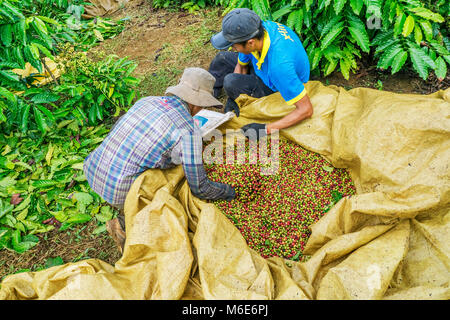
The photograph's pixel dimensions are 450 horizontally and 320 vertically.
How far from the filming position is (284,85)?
1.99 meters

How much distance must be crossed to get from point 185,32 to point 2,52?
83.6 inches

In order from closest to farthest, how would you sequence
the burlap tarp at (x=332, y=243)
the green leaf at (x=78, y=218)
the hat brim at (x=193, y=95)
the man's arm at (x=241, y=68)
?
the burlap tarp at (x=332, y=243)
the hat brim at (x=193, y=95)
the green leaf at (x=78, y=218)
the man's arm at (x=241, y=68)

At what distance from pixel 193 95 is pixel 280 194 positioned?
0.83m

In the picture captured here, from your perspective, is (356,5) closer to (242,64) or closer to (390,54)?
(390,54)

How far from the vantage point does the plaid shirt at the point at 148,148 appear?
1.69m

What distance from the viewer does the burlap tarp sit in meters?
1.41

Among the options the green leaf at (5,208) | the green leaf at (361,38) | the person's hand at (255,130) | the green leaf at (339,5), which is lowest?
the green leaf at (5,208)

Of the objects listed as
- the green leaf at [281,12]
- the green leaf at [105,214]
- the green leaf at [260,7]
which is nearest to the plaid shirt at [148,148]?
the green leaf at [105,214]

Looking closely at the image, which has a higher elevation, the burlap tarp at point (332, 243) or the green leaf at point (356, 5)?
the green leaf at point (356, 5)

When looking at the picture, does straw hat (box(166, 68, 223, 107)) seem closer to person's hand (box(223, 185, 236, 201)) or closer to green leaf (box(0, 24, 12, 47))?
person's hand (box(223, 185, 236, 201))

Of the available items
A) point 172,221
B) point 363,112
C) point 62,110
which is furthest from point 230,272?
point 62,110

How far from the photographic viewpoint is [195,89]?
1854 millimetres

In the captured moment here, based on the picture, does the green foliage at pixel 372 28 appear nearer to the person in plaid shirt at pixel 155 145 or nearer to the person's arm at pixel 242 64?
the person's arm at pixel 242 64

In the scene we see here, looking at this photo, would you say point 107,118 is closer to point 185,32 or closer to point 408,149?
point 185,32
